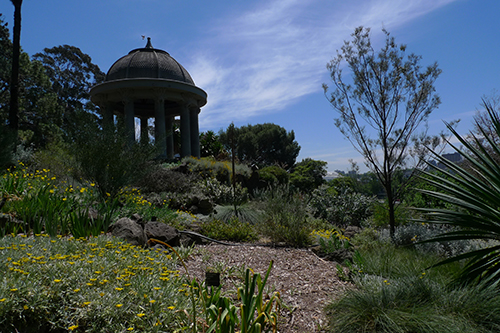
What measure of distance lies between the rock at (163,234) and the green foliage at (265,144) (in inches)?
1178

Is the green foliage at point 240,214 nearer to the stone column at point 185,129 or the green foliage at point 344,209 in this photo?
the green foliage at point 344,209

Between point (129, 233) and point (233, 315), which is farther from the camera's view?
point (129, 233)

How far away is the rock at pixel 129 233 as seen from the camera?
4.44m

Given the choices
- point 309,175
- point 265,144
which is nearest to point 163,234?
point 309,175

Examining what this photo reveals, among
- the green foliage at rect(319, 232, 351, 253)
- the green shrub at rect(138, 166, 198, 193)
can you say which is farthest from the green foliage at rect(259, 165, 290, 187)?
the green foliage at rect(319, 232, 351, 253)

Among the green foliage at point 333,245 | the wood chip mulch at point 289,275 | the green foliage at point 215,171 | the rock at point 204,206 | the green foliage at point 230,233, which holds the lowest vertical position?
the wood chip mulch at point 289,275

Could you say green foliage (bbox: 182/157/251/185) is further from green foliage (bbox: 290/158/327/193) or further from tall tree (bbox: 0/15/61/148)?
tall tree (bbox: 0/15/61/148)

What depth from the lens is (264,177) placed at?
14266mm

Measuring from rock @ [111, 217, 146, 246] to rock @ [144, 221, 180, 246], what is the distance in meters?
0.15

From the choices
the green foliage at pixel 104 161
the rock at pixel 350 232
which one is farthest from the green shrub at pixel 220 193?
the rock at pixel 350 232

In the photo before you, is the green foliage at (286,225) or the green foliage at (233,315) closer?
the green foliage at (233,315)

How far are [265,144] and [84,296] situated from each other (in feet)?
113

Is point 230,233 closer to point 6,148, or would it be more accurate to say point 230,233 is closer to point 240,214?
point 240,214

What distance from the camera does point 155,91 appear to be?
54.0ft
